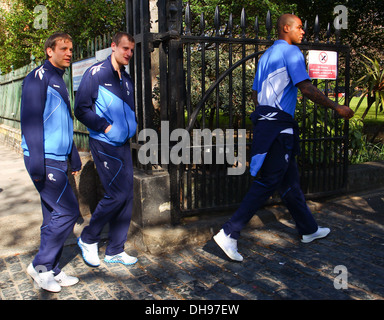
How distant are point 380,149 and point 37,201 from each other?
6.10 m

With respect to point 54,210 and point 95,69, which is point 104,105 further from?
point 54,210

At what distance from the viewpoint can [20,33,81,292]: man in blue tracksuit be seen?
116 inches

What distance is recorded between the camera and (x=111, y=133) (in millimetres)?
3424

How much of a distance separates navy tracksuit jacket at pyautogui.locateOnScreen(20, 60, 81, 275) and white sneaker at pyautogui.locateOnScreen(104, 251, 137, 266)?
553mm

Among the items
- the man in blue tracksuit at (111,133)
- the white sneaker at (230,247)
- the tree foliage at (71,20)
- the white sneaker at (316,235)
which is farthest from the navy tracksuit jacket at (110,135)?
the tree foliage at (71,20)

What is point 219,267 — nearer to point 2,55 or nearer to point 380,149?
point 380,149

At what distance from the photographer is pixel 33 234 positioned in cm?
425

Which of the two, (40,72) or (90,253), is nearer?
(40,72)

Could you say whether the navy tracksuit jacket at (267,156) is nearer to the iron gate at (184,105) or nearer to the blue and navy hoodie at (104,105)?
the iron gate at (184,105)

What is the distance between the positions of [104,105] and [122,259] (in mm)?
1392

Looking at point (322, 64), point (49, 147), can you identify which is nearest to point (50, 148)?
point (49, 147)

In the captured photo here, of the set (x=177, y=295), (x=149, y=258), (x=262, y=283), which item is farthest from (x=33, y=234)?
(x=262, y=283)

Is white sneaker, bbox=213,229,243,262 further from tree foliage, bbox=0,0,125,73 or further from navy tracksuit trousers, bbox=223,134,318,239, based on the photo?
tree foliage, bbox=0,0,125,73

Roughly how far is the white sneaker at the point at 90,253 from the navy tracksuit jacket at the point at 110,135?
0.15 ft
